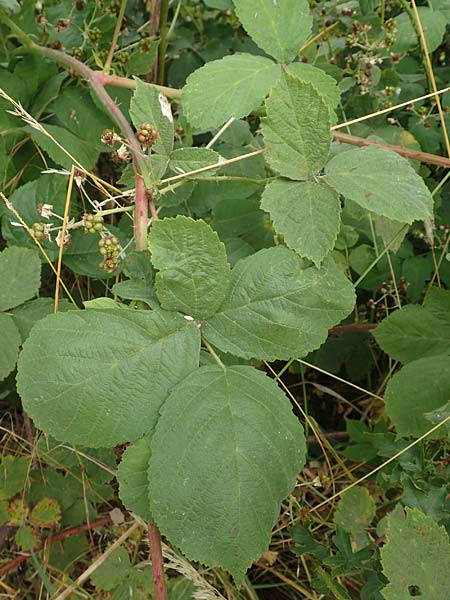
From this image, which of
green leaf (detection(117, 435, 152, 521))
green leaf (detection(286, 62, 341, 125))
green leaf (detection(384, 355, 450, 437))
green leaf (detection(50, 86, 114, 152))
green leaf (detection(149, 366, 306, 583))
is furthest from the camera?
green leaf (detection(50, 86, 114, 152))

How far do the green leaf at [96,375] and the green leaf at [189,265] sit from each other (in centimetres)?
6

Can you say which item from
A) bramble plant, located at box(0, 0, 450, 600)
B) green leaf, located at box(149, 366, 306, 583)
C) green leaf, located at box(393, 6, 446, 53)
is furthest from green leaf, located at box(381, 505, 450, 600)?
green leaf, located at box(393, 6, 446, 53)

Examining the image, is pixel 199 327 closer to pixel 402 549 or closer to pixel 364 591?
pixel 402 549

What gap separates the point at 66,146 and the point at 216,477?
0.95m

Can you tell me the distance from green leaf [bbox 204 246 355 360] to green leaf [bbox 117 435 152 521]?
197 millimetres

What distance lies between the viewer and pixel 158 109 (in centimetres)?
101

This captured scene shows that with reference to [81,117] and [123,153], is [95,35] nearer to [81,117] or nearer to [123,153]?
[81,117]

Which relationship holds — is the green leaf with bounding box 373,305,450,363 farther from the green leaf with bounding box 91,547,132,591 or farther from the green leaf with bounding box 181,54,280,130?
the green leaf with bounding box 91,547,132,591

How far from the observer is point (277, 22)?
119cm

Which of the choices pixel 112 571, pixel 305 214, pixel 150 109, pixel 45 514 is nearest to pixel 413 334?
pixel 305 214

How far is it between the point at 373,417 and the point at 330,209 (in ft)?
3.08

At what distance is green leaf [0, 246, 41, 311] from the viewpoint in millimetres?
1246

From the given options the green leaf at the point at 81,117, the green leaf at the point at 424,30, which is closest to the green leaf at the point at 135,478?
the green leaf at the point at 81,117

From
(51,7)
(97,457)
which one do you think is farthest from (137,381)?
(51,7)
